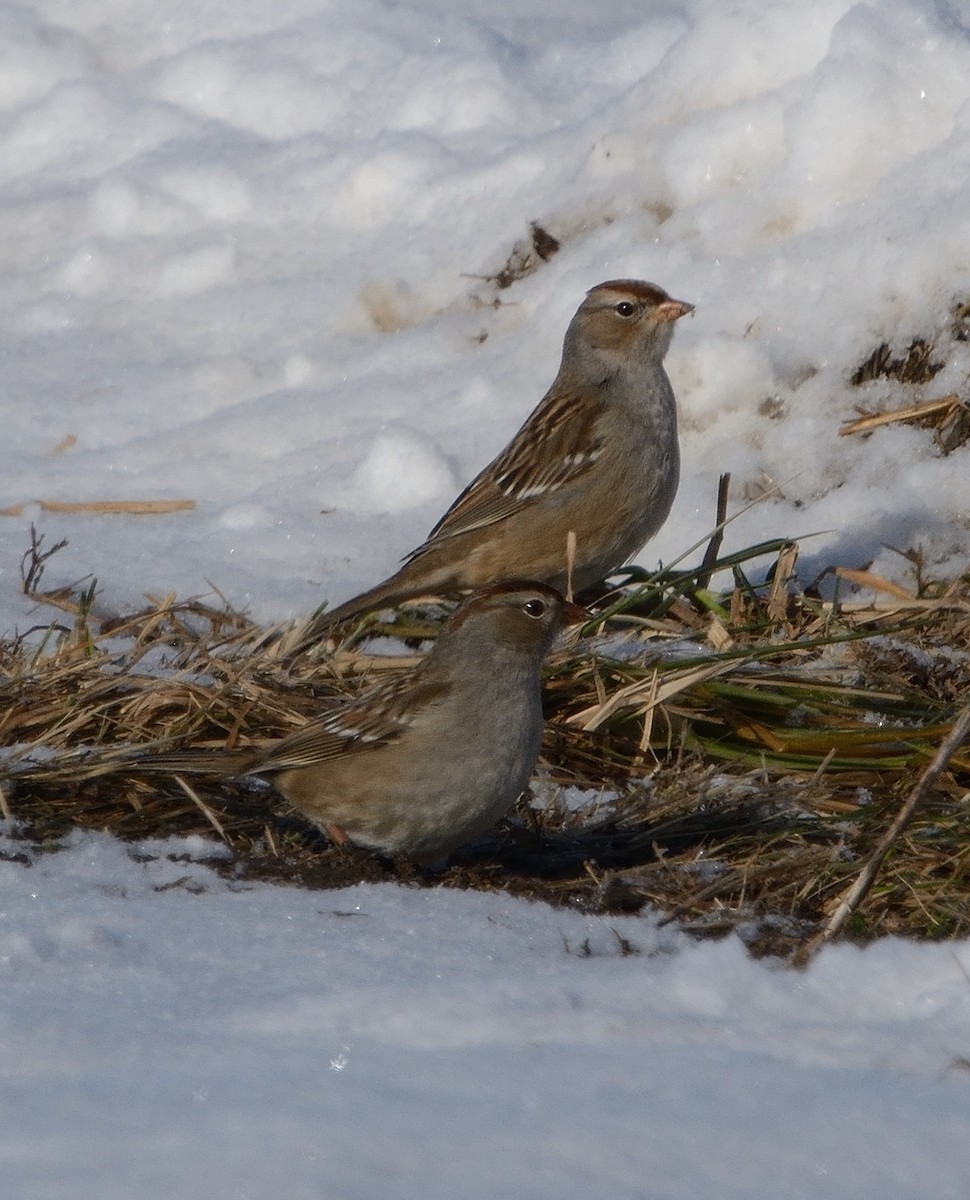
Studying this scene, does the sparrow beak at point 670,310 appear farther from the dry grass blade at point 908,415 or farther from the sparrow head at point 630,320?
the dry grass blade at point 908,415

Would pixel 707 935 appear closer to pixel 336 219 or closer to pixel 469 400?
pixel 469 400

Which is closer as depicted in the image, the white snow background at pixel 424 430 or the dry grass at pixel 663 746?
the white snow background at pixel 424 430

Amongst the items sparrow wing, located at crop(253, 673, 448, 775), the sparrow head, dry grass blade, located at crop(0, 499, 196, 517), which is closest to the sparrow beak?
the sparrow head

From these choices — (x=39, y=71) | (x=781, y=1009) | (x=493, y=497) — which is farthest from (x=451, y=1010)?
(x=39, y=71)

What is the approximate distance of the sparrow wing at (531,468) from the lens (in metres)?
5.74

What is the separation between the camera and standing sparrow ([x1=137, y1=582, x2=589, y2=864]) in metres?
3.81

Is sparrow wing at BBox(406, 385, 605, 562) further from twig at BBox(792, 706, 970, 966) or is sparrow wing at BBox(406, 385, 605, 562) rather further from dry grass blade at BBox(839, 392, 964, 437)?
twig at BBox(792, 706, 970, 966)

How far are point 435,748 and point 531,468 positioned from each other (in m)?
2.08

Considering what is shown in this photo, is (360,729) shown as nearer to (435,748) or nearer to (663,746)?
(435,748)

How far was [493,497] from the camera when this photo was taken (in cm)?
582

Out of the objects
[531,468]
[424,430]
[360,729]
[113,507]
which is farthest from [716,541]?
[113,507]

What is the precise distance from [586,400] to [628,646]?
131 cm

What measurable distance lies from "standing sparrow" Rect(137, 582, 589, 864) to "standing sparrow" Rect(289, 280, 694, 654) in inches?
52.6

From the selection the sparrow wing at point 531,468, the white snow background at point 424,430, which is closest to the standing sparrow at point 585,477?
the sparrow wing at point 531,468
